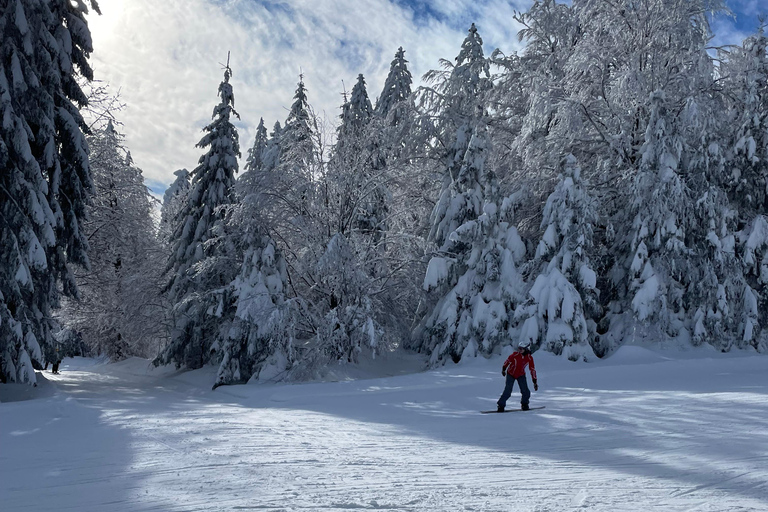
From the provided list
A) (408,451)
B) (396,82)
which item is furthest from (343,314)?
(396,82)

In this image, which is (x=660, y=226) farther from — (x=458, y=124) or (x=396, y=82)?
(x=396, y=82)

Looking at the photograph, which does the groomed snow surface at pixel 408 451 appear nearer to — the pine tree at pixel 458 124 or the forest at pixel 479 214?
the forest at pixel 479 214

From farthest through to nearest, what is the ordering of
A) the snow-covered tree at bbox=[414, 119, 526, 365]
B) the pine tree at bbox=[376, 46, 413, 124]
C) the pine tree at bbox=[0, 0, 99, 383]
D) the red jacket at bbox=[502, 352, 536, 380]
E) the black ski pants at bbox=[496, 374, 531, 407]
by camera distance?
the pine tree at bbox=[376, 46, 413, 124] < the snow-covered tree at bbox=[414, 119, 526, 365] < the pine tree at bbox=[0, 0, 99, 383] < the red jacket at bbox=[502, 352, 536, 380] < the black ski pants at bbox=[496, 374, 531, 407]

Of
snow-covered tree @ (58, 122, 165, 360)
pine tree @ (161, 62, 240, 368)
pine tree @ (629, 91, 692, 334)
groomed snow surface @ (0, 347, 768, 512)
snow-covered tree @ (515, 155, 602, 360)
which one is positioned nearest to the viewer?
groomed snow surface @ (0, 347, 768, 512)

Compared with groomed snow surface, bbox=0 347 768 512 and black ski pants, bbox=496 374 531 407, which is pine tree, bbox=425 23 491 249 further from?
black ski pants, bbox=496 374 531 407

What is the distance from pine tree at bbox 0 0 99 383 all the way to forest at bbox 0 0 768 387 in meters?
0.09

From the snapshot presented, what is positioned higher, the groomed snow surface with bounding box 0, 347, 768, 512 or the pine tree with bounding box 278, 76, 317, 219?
the pine tree with bounding box 278, 76, 317, 219

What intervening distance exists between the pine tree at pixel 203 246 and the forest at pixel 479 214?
9cm

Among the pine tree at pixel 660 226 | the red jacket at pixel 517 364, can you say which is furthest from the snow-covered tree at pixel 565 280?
the red jacket at pixel 517 364

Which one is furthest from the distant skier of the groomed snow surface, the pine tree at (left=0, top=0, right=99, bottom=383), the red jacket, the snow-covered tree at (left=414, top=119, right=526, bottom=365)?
the pine tree at (left=0, top=0, right=99, bottom=383)

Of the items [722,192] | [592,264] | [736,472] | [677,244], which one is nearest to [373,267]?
[592,264]

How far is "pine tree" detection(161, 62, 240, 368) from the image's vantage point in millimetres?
21719

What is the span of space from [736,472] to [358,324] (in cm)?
1263

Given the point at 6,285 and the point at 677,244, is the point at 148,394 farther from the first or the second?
the point at 677,244
